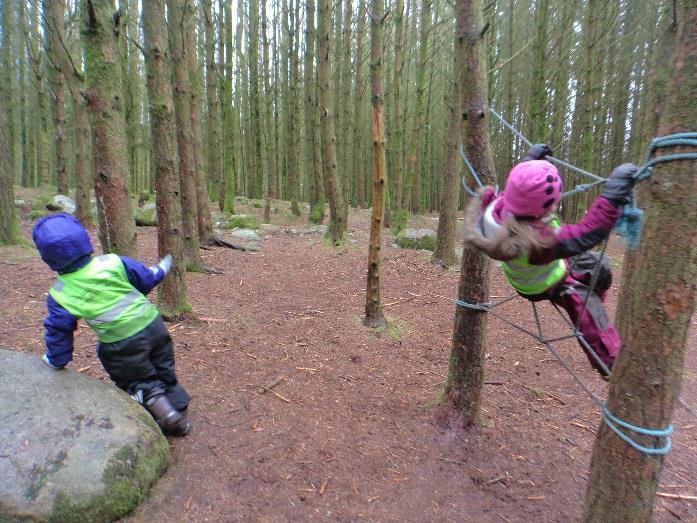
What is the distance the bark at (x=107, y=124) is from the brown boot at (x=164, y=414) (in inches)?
56.7

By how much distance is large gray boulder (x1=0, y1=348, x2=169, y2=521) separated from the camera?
212 cm

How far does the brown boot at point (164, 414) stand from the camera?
290 centimetres

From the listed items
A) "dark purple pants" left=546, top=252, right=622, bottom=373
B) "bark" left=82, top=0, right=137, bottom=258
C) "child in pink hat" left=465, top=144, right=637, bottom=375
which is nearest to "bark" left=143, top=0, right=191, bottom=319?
"bark" left=82, top=0, right=137, bottom=258

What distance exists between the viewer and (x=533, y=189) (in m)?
2.13

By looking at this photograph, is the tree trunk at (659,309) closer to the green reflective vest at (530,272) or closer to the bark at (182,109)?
the green reflective vest at (530,272)

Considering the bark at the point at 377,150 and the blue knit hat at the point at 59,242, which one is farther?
the bark at the point at 377,150

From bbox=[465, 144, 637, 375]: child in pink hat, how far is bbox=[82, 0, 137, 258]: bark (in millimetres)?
2909

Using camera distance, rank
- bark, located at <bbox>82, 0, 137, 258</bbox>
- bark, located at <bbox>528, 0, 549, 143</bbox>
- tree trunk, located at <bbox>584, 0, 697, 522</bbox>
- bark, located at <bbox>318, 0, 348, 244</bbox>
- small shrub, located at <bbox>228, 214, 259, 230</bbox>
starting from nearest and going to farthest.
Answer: tree trunk, located at <bbox>584, 0, 697, 522</bbox> → bark, located at <bbox>82, 0, 137, 258</bbox> → bark, located at <bbox>318, 0, 348, 244</bbox> → bark, located at <bbox>528, 0, 549, 143</bbox> → small shrub, located at <bbox>228, 214, 259, 230</bbox>

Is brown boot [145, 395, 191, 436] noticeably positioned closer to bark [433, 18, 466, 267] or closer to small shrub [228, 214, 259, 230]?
bark [433, 18, 466, 267]

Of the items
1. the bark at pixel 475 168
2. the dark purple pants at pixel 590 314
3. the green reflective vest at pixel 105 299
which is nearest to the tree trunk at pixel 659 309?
the dark purple pants at pixel 590 314

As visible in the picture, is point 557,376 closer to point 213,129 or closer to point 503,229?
point 503,229

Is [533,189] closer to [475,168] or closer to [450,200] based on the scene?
[475,168]

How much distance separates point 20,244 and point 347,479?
24.5 ft

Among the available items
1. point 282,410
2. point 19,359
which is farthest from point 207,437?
point 19,359
